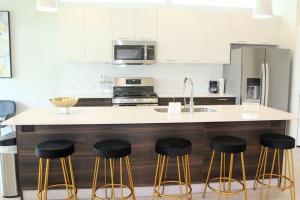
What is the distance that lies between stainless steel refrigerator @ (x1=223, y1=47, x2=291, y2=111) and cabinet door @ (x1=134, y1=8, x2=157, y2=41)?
154 centimetres

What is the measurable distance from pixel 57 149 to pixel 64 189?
0.68 m

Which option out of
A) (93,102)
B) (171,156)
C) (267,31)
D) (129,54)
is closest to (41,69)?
(93,102)

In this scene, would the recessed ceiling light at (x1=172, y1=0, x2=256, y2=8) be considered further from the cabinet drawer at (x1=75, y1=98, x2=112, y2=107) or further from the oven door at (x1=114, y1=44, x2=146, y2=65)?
the cabinet drawer at (x1=75, y1=98, x2=112, y2=107)

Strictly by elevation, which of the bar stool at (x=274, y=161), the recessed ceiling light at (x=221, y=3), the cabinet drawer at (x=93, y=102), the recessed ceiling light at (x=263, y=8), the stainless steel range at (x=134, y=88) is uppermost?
the recessed ceiling light at (x=221, y=3)

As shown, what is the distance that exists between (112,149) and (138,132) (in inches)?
20.2

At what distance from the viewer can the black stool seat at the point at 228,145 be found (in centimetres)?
258

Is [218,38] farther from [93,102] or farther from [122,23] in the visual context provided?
→ [93,102]

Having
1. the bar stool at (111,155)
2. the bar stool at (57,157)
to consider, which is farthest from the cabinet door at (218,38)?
the bar stool at (57,157)

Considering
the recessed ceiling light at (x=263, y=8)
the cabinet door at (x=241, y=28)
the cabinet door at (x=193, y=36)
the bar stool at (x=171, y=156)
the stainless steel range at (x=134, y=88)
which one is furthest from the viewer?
the cabinet door at (x=241, y=28)

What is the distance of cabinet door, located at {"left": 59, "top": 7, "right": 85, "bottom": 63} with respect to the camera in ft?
14.8

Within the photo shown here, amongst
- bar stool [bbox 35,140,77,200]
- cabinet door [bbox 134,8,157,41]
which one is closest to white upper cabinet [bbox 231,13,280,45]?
cabinet door [bbox 134,8,157,41]

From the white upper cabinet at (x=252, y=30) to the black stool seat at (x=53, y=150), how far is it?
3661 millimetres

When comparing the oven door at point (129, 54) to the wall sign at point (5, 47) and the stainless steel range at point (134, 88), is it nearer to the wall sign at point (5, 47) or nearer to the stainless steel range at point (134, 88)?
the stainless steel range at point (134, 88)

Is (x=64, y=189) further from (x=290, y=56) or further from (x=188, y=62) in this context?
(x=290, y=56)
